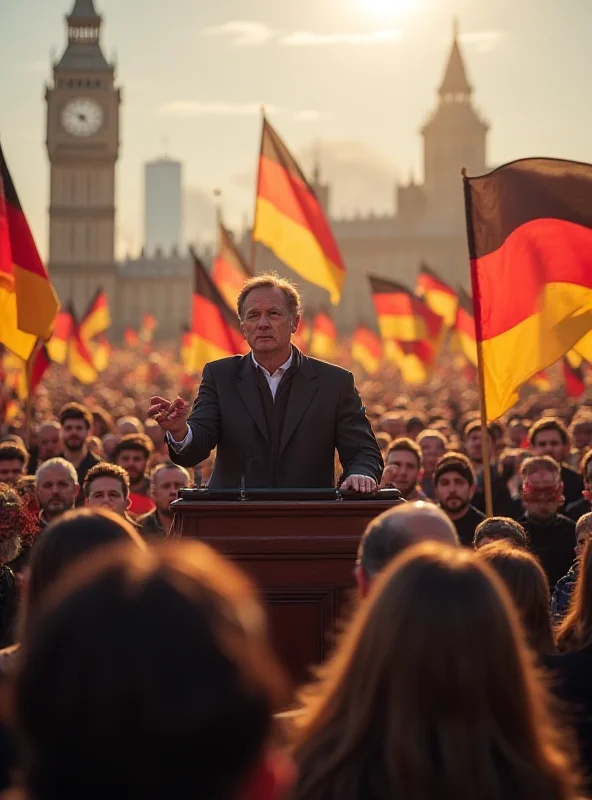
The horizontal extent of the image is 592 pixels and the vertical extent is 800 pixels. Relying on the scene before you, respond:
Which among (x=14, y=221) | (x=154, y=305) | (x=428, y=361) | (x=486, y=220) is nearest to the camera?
(x=486, y=220)

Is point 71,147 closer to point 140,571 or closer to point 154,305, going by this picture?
point 154,305

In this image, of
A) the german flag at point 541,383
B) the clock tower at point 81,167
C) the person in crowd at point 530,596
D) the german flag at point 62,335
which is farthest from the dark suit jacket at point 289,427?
the clock tower at point 81,167

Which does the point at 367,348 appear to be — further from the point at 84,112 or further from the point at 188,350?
the point at 84,112

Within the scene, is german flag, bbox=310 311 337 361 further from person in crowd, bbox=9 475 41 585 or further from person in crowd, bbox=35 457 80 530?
person in crowd, bbox=35 457 80 530

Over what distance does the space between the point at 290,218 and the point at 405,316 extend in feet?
23.4

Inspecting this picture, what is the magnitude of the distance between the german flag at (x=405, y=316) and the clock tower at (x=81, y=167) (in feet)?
262

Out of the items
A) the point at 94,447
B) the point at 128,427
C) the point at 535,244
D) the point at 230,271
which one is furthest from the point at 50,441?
the point at 230,271

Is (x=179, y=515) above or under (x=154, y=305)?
under

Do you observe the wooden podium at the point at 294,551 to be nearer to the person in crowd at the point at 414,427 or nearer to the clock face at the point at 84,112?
the person in crowd at the point at 414,427

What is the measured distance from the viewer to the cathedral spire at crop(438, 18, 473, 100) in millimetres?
125000

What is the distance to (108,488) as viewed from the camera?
7383 millimetres

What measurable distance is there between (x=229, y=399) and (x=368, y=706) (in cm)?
327

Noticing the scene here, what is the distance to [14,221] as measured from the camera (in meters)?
10.1

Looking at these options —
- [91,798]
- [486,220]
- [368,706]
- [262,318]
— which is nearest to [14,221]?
[486,220]
